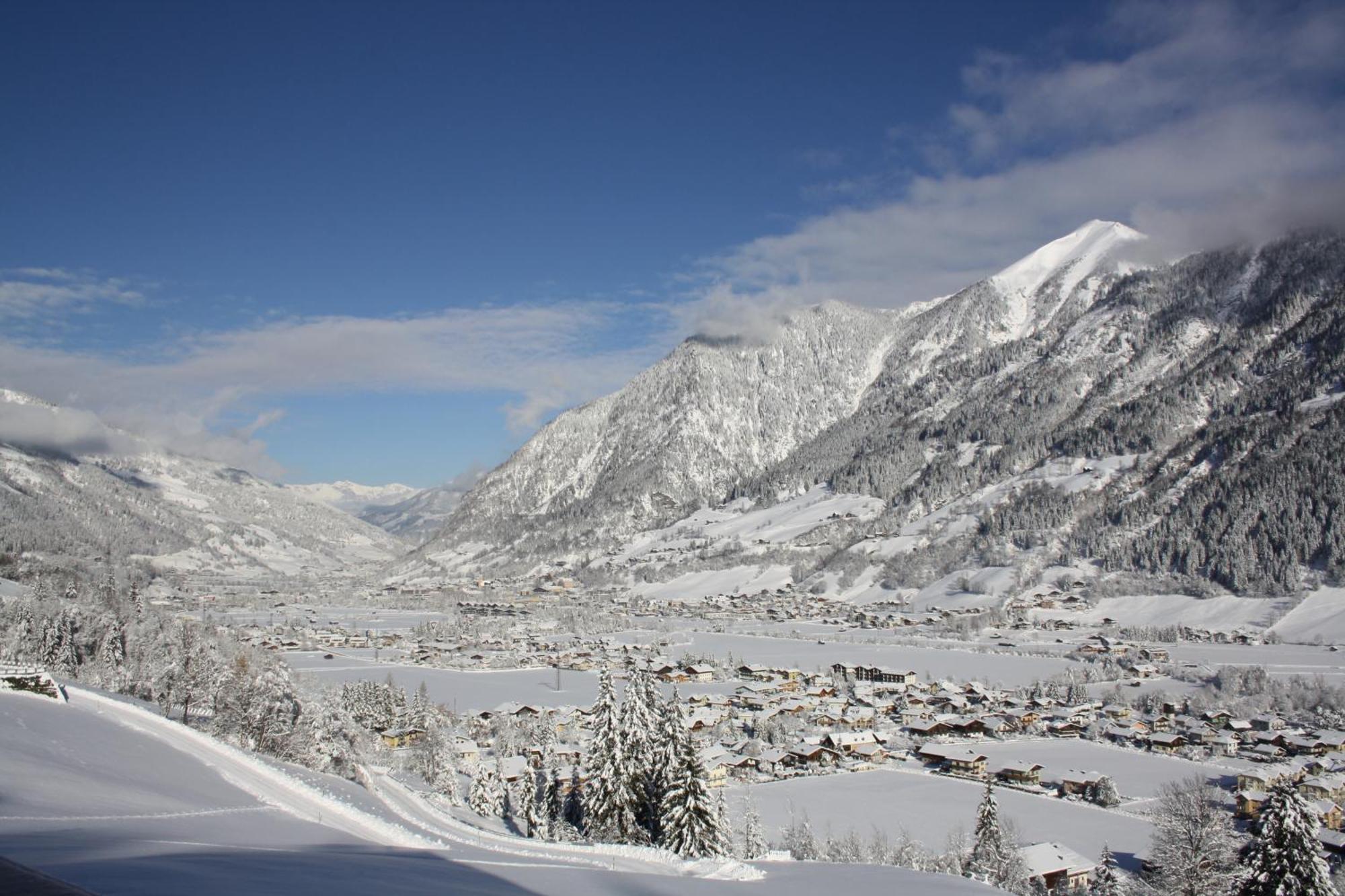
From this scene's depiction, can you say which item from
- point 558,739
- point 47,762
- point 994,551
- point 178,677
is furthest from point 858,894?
point 994,551

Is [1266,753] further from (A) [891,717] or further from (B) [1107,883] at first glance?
(B) [1107,883]

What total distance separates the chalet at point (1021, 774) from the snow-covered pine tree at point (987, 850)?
1548cm

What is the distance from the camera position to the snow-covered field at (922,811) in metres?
30.9

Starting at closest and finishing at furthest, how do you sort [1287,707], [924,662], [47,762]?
[47,762], [1287,707], [924,662]

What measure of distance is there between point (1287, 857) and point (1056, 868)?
11113 mm

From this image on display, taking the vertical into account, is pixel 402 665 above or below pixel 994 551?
below

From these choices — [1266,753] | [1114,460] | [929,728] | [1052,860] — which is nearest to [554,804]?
[1052,860]

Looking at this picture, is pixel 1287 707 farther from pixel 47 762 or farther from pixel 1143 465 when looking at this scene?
pixel 1143 465

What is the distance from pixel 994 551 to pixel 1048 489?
1704cm

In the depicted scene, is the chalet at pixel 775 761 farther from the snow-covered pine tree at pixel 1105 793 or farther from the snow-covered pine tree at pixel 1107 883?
the snow-covered pine tree at pixel 1107 883

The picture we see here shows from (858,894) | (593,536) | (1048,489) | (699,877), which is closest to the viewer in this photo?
(858,894)

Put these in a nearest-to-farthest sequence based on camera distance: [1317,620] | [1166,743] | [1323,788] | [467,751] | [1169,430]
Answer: [1323,788], [467,751], [1166,743], [1317,620], [1169,430]

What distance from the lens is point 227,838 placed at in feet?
41.1

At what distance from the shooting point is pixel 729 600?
136 meters
